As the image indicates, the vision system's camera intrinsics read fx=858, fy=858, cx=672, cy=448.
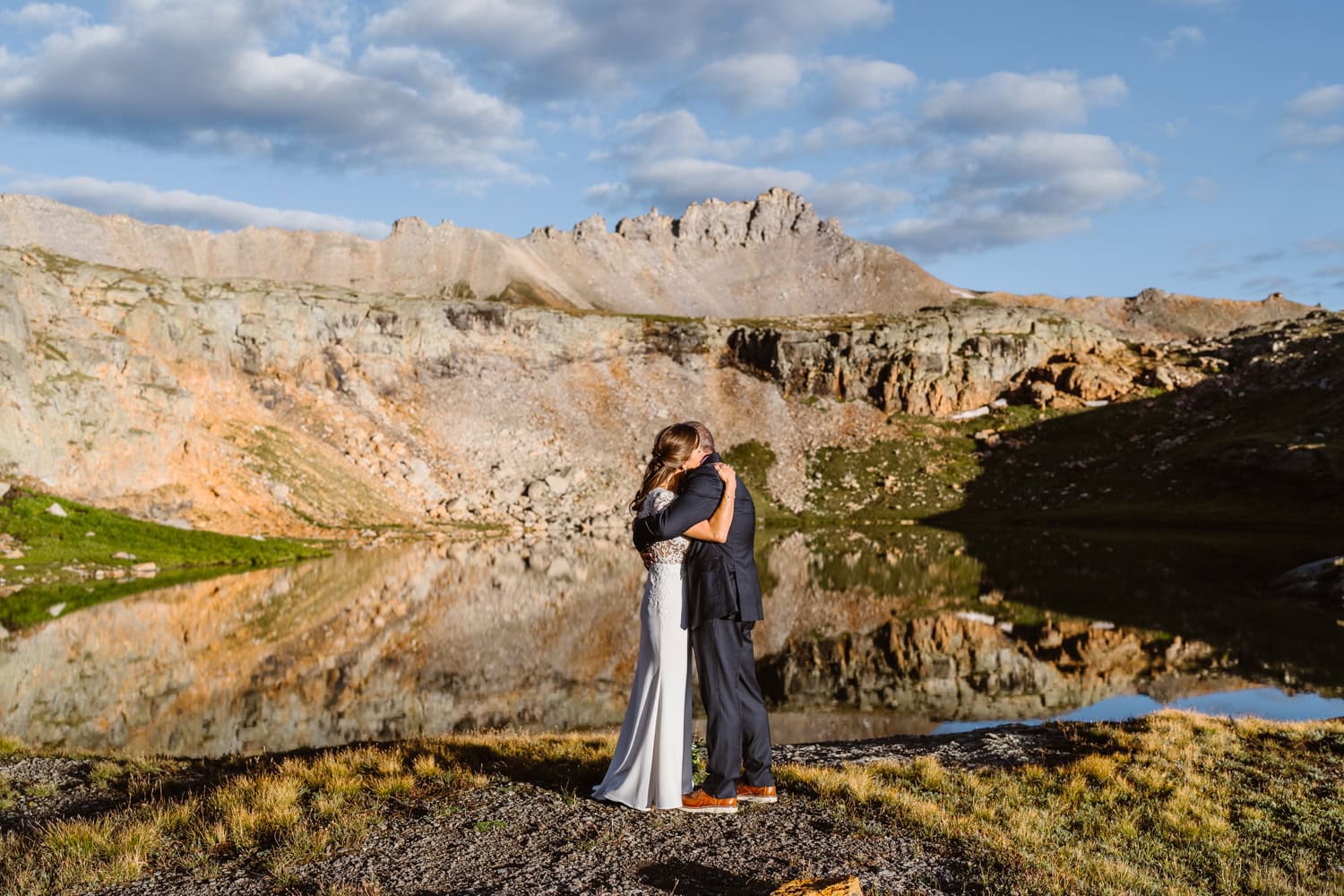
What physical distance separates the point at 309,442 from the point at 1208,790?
75527 millimetres

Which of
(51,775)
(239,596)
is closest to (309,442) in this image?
(239,596)

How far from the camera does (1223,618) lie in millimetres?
33438

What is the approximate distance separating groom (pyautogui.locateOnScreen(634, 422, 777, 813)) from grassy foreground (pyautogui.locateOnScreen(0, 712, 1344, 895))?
4.57 feet

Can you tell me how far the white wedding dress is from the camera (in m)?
9.71

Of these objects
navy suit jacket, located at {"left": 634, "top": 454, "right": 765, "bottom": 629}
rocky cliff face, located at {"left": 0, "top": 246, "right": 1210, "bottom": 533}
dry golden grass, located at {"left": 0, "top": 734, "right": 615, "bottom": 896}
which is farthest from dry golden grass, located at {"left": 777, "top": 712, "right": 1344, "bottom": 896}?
rocky cliff face, located at {"left": 0, "top": 246, "right": 1210, "bottom": 533}

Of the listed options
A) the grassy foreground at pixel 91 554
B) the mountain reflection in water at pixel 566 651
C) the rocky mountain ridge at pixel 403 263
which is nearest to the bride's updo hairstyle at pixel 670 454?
the mountain reflection in water at pixel 566 651

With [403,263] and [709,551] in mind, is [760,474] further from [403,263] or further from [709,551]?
[403,263]

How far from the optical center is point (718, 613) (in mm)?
9602

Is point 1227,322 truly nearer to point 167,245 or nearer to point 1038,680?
point 1038,680

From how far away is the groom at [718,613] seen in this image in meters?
9.45

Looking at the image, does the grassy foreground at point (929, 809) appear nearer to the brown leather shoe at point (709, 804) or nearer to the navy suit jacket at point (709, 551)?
the brown leather shoe at point (709, 804)

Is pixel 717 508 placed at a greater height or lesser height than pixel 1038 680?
greater

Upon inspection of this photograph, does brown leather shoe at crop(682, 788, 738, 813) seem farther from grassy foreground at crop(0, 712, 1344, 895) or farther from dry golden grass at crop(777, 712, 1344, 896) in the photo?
dry golden grass at crop(777, 712, 1344, 896)

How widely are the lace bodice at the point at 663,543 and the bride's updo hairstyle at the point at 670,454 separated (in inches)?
3.3
